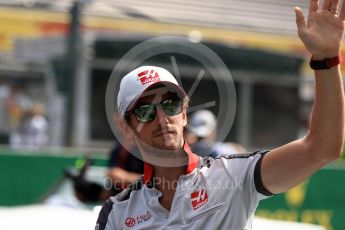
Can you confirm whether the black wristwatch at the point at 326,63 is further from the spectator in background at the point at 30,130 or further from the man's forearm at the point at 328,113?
the spectator in background at the point at 30,130

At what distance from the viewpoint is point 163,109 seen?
2.97 m

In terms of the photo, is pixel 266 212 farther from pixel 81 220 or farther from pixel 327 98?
pixel 327 98

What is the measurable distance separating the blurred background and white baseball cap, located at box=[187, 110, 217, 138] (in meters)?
2.57

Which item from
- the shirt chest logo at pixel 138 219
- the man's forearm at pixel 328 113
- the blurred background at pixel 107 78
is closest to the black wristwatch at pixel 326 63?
the man's forearm at pixel 328 113

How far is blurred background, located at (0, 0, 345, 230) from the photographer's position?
10578 millimetres

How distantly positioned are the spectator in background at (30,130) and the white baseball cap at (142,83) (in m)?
12.3

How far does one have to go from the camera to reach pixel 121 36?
13906 millimetres

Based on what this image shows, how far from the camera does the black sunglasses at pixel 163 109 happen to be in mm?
2973

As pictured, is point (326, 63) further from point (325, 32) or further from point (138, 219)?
point (138, 219)

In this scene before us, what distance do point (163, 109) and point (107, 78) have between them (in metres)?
11.5

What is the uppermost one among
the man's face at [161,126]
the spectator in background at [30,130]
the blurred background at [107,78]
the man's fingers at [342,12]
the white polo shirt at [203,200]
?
the man's fingers at [342,12]

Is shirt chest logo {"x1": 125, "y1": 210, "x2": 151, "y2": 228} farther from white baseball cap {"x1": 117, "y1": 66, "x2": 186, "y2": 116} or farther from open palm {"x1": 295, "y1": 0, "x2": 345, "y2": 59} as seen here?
open palm {"x1": 295, "y1": 0, "x2": 345, "y2": 59}

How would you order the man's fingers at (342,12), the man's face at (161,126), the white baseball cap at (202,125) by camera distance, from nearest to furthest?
1. the man's fingers at (342,12)
2. the man's face at (161,126)
3. the white baseball cap at (202,125)

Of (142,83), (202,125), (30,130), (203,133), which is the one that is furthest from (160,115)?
(30,130)
